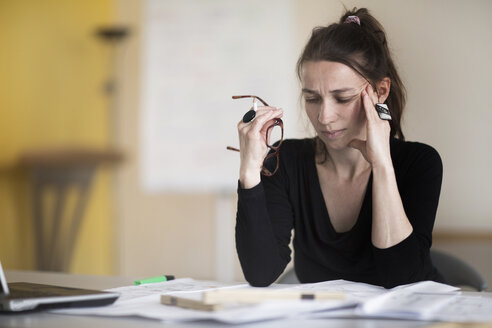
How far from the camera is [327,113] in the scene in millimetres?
1472

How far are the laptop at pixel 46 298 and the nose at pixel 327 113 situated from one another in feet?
2.25

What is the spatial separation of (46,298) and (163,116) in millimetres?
3072

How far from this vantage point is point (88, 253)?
4156 millimetres

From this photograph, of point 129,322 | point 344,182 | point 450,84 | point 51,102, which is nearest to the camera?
point 129,322

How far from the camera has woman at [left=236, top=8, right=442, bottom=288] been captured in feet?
4.45

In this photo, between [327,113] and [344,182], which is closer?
[327,113]

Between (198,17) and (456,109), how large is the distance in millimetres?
1673

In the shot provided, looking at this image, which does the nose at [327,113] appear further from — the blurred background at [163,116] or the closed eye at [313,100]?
the blurred background at [163,116]

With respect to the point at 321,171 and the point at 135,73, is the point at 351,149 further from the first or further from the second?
the point at 135,73

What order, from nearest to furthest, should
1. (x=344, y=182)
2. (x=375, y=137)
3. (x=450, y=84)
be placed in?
(x=375, y=137)
(x=344, y=182)
(x=450, y=84)

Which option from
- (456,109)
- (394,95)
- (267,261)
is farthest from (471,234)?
(267,261)

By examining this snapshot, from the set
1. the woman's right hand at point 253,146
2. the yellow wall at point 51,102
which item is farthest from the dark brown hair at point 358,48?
the yellow wall at point 51,102

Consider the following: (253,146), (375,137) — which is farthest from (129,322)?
(375,137)

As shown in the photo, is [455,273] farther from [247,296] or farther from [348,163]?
[247,296]
